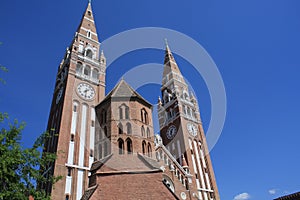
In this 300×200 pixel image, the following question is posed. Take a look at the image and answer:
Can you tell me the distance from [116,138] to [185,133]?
2062 centimetres

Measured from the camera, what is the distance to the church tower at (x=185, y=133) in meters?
32.1

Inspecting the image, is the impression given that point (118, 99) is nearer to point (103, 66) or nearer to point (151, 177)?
point (151, 177)

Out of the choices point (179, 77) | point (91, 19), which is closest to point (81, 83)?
point (91, 19)

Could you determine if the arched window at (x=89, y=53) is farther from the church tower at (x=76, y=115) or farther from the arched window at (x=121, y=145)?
the arched window at (x=121, y=145)

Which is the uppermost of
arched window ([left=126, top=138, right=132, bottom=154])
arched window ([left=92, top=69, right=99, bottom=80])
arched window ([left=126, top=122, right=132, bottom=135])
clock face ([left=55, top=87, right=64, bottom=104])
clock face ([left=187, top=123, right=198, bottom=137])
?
arched window ([left=92, top=69, right=99, bottom=80])

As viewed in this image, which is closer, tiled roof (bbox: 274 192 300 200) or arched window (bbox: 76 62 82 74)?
tiled roof (bbox: 274 192 300 200)

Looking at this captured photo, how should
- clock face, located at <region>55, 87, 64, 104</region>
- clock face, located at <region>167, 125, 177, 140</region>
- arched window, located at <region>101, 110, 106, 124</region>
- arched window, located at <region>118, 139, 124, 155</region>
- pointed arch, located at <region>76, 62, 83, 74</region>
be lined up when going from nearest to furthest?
arched window, located at <region>118, 139, 124, 155</region> < arched window, located at <region>101, 110, 106, 124</region> < clock face, located at <region>55, 87, 64, 104</region> < pointed arch, located at <region>76, 62, 83, 74</region> < clock face, located at <region>167, 125, 177, 140</region>

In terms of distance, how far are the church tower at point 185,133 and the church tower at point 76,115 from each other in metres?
12.0

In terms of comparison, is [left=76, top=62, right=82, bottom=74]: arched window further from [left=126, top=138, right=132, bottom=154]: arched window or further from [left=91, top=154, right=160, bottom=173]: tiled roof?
[left=91, top=154, right=160, bottom=173]: tiled roof

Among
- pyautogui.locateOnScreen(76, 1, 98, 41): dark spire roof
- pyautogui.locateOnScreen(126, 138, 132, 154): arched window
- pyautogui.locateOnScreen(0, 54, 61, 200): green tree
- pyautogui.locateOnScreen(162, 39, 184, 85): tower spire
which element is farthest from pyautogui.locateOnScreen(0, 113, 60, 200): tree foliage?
pyautogui.locateOnScreen(162, 39, 184, 85): tower spire

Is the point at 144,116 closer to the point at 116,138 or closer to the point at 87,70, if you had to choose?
the point at 116,138

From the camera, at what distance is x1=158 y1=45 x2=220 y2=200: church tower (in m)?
32.1

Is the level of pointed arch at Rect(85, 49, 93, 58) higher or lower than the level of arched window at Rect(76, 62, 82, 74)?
higher

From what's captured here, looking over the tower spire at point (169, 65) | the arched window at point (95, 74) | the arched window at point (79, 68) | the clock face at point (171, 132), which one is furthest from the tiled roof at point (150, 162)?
the tower spire at point (169, 65)
